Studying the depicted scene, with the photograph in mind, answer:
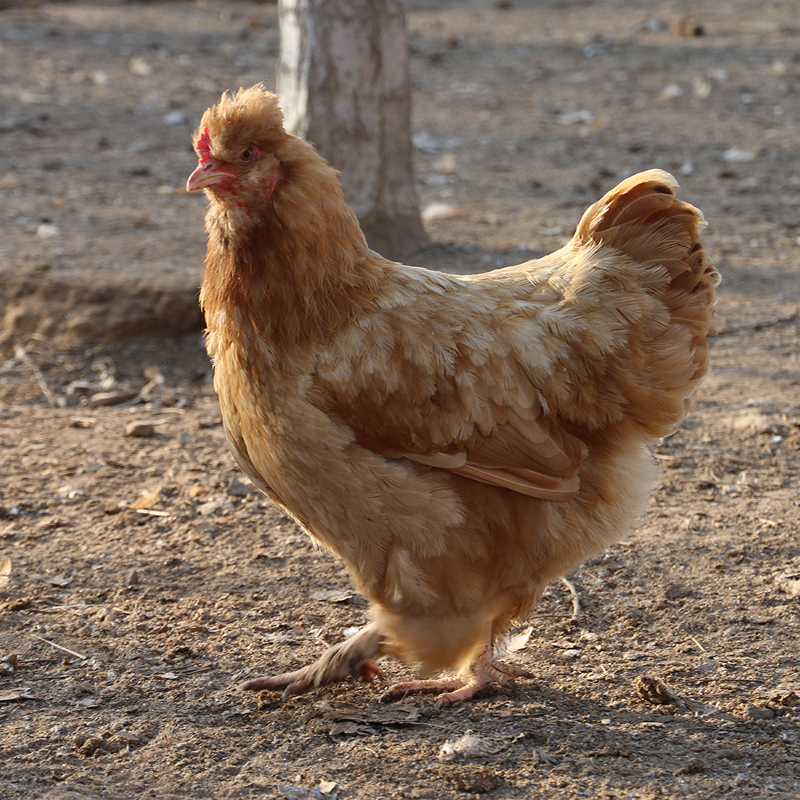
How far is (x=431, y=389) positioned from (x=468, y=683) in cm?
103

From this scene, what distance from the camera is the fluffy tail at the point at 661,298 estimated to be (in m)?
2.91

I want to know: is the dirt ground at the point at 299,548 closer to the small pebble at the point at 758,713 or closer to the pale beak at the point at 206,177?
the small pebble at the point at 758,713

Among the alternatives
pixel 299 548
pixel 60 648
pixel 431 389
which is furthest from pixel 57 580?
pixel 431 389

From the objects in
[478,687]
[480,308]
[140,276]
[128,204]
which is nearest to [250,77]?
[128,204]

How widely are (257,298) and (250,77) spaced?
303 inches

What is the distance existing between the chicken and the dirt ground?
12.3 inches

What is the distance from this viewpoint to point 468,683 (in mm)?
2990

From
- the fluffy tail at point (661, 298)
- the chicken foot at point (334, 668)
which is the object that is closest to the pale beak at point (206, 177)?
the fluffy tail at point (661, 298)

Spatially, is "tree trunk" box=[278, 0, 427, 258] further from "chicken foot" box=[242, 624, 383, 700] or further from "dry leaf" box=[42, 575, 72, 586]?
"chicken foot" box=[242, 624, 383, 700]

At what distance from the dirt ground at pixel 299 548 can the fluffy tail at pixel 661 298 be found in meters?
0.54

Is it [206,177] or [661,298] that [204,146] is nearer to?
[206,177]

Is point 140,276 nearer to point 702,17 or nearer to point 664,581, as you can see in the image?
point 664,581

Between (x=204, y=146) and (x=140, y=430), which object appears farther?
(x=140, y=430)

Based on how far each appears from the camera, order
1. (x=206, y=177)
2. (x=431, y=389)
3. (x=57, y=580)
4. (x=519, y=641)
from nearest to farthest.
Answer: (x=206, y=177) < (x=431, y=389) < (x=519, y=641) < (x=57, y=580)
